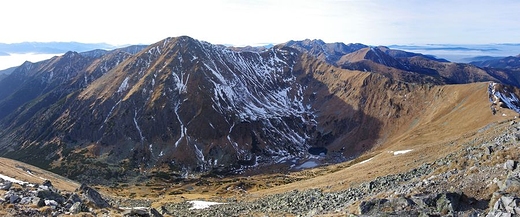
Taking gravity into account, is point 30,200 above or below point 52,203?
above

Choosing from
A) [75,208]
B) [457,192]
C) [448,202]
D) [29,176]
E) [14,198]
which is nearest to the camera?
[448,202]

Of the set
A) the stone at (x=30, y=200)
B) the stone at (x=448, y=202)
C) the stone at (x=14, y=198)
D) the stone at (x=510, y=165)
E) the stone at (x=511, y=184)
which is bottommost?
the stone at (x=448, y=202)

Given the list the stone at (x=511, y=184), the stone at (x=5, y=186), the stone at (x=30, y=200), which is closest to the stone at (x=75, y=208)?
the stone at (x=30, y=200)

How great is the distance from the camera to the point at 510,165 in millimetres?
34875

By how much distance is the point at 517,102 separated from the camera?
17475 cm

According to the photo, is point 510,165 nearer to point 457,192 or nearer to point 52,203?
point 457,192

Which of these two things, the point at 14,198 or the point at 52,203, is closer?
the point at 14,198

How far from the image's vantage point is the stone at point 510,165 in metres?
34.6

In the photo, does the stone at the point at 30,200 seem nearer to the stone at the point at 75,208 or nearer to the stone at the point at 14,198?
the stone at the point at 14,198

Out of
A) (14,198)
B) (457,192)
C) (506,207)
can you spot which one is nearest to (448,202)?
(457,192)

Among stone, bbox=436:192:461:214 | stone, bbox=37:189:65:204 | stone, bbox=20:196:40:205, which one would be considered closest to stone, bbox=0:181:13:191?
stone, bbox=37:189:65:204

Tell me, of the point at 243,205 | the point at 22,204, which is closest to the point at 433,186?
the point at 243,205

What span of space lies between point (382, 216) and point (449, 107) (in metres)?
185

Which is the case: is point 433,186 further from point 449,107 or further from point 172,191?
point 449,107
